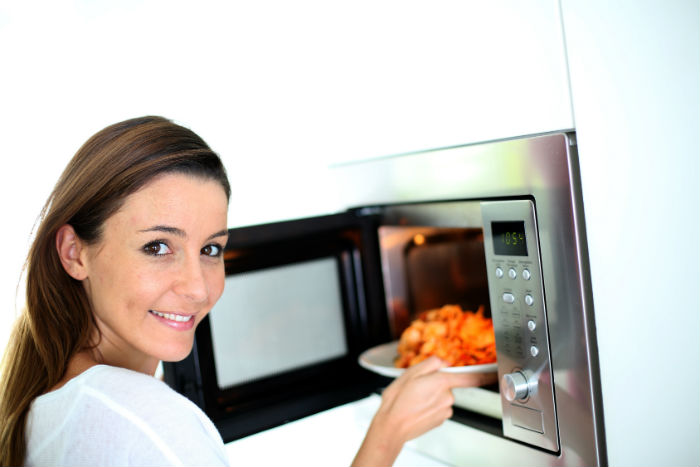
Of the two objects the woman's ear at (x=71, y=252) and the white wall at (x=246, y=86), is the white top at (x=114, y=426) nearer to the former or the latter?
the woman's ear at (x=71, y=252)

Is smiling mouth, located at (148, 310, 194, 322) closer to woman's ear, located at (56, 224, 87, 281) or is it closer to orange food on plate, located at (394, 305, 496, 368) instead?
woman's ear, located at (56, 224, 87, 281)

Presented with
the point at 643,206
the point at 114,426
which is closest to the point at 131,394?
the point at 114,426

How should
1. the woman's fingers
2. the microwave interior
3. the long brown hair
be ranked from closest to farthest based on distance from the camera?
the long brown hair < the woman's fingers < the microwave interior

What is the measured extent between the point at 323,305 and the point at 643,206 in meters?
0.59

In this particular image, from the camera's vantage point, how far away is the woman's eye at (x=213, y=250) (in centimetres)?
90

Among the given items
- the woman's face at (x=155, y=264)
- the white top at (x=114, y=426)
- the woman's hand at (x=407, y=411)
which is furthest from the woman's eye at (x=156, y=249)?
the woman's hand at (x=407, y=411)

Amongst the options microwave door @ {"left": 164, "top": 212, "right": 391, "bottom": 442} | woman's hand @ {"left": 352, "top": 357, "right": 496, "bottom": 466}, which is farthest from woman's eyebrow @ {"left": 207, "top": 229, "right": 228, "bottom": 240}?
woman's hand @ {"left": 352, "top": 357, "right": 496, "bottom": 466}

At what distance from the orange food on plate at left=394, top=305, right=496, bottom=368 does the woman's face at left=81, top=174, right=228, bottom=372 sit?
399 millimetres

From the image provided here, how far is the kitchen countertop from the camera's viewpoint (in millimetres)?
1086

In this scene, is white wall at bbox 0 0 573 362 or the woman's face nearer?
the woman's face

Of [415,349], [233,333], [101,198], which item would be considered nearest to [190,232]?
[101,198]

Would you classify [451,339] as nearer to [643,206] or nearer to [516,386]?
[516,386]

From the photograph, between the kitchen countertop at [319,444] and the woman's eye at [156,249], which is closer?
the woman's eye at [156,249]

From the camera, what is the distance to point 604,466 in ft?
2.56
